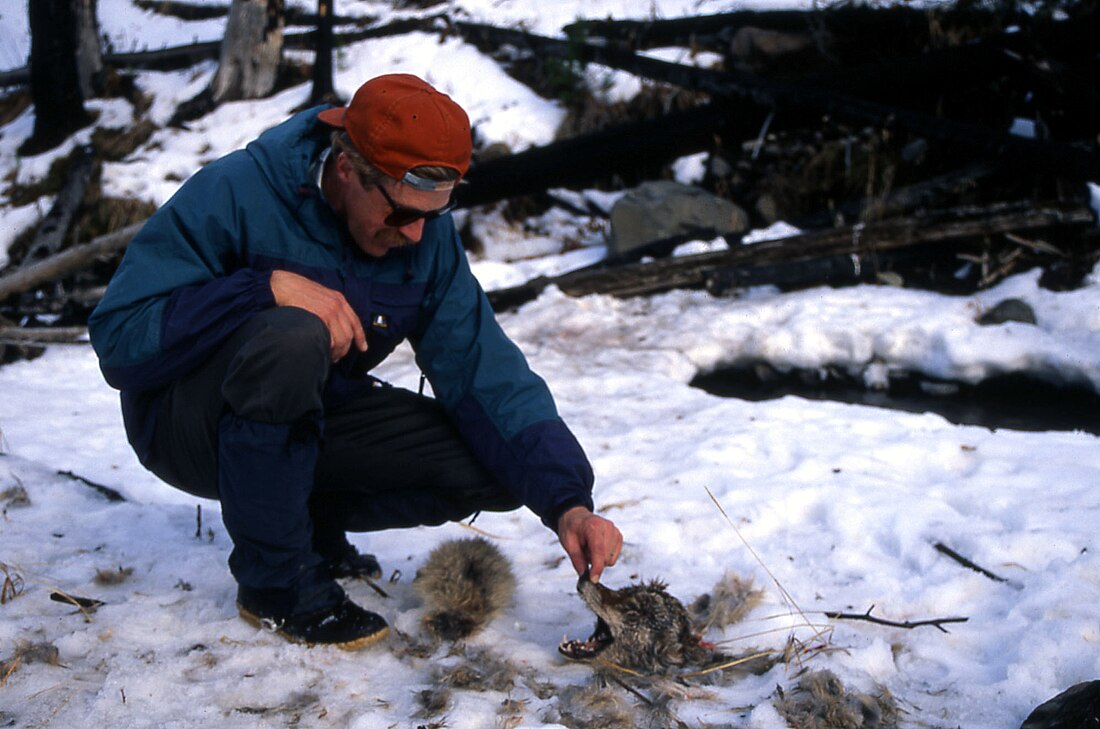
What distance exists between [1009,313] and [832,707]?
147 inches

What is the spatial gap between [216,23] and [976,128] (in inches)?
413

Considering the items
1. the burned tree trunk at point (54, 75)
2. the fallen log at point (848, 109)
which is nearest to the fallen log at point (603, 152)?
the fallen log at point (848, 109)

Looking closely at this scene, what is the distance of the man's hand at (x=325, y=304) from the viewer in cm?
220

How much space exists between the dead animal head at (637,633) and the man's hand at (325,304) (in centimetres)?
86

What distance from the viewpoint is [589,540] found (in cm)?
216

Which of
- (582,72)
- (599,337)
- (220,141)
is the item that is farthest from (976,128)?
(220,141)

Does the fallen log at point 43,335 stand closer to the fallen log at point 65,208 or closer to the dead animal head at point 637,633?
the fallen log at point 65,208

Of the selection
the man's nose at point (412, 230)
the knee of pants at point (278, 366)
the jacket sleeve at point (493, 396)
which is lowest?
the jacket sleeve at point (493, 396)

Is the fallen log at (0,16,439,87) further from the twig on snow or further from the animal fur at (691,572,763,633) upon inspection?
the twig on snow

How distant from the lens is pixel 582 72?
350 inches

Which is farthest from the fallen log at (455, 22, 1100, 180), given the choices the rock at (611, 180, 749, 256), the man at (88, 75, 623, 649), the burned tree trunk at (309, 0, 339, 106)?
the man at (88, 75, 623, 649)

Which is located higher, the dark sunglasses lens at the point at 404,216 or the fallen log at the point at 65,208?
the dark sunglasses lens at the point at 404,216

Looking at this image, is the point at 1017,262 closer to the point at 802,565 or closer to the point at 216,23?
the point at 802,565

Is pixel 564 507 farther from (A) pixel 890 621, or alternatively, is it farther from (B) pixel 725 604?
(A) pixel 890 621
